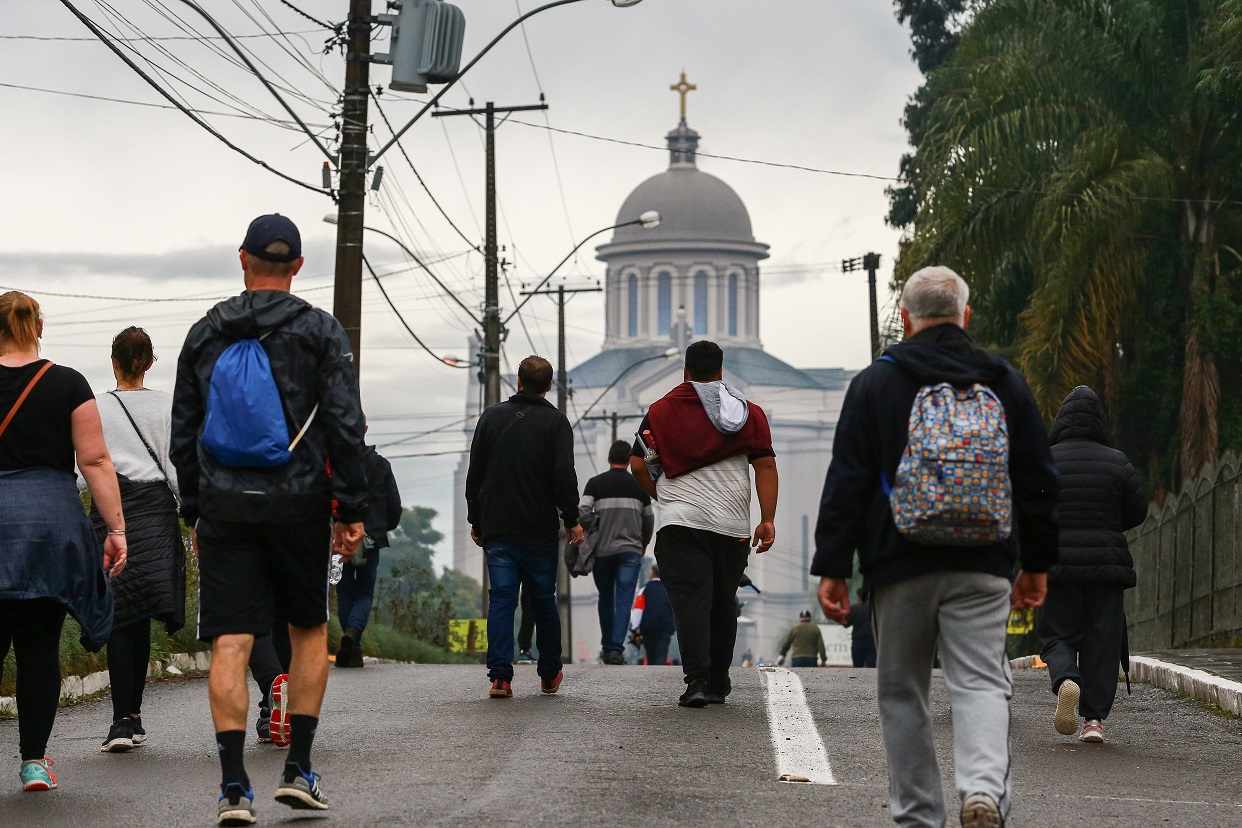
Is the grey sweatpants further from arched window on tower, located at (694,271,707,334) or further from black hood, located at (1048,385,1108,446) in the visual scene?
arched window on tower, located at (694,271,707,334)

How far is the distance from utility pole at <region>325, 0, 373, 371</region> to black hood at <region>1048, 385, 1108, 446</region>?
Answer: 34.4ft

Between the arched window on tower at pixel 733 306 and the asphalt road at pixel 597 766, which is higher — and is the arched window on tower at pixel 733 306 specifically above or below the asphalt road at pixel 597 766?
above

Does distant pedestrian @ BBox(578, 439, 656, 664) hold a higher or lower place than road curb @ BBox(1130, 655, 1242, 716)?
higher

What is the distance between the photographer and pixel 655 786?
22.7ft

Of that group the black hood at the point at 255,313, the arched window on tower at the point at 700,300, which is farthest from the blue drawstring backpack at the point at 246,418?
the arched window on tower at the point at 700,300

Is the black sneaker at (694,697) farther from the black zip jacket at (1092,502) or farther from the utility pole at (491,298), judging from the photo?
the utility pole at (491,298)

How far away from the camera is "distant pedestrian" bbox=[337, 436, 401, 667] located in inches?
520

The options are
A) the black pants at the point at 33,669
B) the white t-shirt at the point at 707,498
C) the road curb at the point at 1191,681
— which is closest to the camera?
the black pants at the point at 33,669

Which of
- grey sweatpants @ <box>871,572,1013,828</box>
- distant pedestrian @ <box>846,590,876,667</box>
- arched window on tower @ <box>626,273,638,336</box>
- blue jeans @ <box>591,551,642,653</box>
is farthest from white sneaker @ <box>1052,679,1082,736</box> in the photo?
arched window on tower @ <box>626,273,638,336</box>

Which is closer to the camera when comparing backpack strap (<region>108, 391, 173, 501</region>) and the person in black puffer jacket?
backpack strap (<region>108, 391, 173, 501</region>)

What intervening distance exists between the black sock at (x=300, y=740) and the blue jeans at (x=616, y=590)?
949 centimetres

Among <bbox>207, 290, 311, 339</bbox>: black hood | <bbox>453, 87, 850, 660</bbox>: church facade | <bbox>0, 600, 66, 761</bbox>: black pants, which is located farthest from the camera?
<bbox>453, 87, 850, 660</bbox>: church facade

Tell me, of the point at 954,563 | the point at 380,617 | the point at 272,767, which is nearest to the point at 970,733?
the point at 954,563

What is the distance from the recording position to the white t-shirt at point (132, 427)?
316 inches
